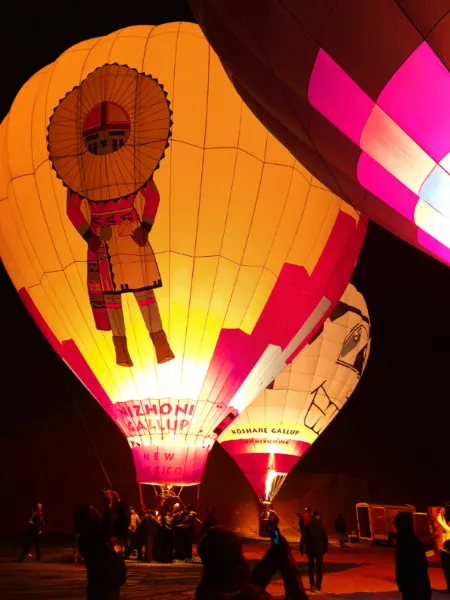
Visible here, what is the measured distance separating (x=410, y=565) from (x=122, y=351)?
547 centimetres

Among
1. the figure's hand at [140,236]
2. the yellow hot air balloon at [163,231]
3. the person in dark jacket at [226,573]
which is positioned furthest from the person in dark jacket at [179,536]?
the person in dark jacket at [226,573]

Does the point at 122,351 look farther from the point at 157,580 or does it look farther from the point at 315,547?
the point at 315,547

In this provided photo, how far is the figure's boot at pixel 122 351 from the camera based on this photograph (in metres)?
8.78

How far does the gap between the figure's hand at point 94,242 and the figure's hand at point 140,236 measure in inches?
18.2

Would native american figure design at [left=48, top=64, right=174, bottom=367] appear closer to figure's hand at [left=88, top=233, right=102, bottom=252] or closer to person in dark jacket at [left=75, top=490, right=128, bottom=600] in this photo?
figure's hand at [left=88, top=233, right=102, bottom=252]

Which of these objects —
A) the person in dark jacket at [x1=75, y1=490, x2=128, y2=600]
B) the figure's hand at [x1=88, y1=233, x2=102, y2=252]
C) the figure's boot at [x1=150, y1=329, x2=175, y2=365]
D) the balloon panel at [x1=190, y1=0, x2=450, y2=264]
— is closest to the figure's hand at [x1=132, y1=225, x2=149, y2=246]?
the figure's hand at [x1=88, y1=233, x2=102, y2=252]

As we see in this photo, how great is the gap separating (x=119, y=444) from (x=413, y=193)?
58.0 feet

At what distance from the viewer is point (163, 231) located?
859 centimetres

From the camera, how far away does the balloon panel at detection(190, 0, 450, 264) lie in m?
4.59

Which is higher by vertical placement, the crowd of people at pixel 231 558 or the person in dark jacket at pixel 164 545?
the person in dark jacket at pixel 164 545

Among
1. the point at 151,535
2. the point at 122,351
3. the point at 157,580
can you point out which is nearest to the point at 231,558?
the point at 157,580

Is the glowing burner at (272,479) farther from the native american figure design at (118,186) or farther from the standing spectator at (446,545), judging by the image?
the standing spectator at (446,545)

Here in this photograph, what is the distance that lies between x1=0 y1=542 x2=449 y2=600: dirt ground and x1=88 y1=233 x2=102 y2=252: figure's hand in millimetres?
3752

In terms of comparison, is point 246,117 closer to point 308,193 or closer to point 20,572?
point 308,193
